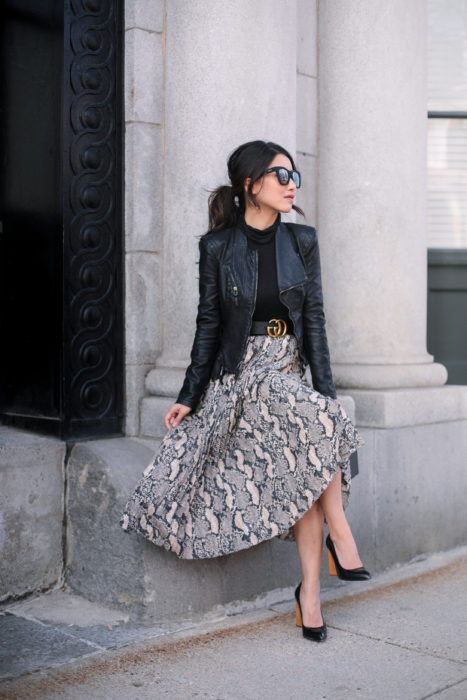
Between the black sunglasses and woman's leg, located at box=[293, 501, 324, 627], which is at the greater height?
the black sunglasses

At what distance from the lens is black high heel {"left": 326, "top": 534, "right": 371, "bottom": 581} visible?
3777mm

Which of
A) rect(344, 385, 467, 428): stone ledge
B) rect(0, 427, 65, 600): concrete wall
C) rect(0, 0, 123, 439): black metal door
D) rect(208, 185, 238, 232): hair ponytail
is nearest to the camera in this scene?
rect(208, 185, 238, 232): hair ponytail

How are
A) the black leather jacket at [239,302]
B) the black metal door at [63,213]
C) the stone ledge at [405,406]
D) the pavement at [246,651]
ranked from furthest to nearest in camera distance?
the stone ledge at [405,406]
the black metal door at [63,213]
the black leather jacket at [239,302]
the pavement at [246,651]

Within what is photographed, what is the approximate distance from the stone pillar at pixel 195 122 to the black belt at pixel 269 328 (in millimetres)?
805

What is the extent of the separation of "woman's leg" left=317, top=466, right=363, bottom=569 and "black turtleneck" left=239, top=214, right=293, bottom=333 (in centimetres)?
80

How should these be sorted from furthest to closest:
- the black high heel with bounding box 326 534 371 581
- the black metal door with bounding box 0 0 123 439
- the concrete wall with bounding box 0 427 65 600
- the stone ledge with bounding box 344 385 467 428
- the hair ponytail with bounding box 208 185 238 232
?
the stone ledge with bounding box 344 385 467 428 → the black metal door with bounding box 0 0 123 439 → the concrete wall with bounding box 0 427 65 600 → the hair ponytail with bounding box 208 185 238 232 → the black high heel with bounding box 326 534 371 581

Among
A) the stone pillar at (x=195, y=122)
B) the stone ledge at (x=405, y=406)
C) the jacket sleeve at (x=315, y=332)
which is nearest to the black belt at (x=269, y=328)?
the jacket sleeve at (x=315, y=332)

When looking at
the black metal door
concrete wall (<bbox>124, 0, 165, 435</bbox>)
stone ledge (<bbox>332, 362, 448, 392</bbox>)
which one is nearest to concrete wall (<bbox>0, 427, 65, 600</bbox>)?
the black metal door

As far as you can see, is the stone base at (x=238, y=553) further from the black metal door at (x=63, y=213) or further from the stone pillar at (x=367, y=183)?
the stone pillar at (x=367, y=183)

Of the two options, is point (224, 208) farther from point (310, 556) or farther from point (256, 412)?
point (310, 556)

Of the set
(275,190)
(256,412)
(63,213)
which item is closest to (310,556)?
(256,412)

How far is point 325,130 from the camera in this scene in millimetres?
5680

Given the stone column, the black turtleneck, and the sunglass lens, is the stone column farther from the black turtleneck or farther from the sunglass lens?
the sunglass lens

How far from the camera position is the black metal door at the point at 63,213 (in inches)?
181
